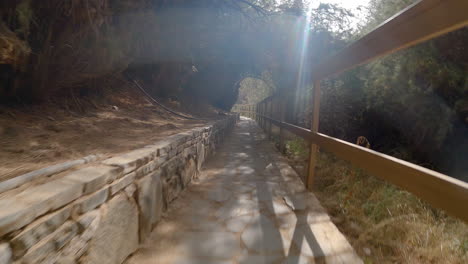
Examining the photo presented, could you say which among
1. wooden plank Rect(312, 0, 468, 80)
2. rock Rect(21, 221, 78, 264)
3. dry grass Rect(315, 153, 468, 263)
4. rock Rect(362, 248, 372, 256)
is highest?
wooden plank Rect(312, 0, 468, 80)

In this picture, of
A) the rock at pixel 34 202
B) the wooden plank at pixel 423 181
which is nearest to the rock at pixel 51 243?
the rock at pixel 34 202

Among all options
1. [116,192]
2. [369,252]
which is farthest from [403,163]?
[116,192]

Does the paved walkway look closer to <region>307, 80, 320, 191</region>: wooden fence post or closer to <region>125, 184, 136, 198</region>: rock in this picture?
<region>307, 80, 320, 191</region>: wooden fence post

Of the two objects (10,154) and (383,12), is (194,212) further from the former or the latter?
(383,12)

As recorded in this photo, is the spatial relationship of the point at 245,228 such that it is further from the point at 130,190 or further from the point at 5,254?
the point at 5,254

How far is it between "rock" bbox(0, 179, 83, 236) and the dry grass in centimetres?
173

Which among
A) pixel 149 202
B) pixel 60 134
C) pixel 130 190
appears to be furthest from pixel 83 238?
pixel 60 134

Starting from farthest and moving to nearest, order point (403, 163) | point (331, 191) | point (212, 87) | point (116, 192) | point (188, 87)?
point (212, 87)
point (188, 87)
point (331, 191)
point (116, 192)
point (403, 163)

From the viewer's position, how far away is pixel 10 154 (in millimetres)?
1833

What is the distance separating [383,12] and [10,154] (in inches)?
229

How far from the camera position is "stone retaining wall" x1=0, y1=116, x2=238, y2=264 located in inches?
33.5

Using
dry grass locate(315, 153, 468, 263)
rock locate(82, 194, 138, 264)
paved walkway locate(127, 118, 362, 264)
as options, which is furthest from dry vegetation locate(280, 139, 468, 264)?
rock locate(82, 194, 138, 264)

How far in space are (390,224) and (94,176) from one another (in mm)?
2161

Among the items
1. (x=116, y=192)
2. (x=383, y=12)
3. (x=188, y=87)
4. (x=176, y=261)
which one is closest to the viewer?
(x=116, y=192)
